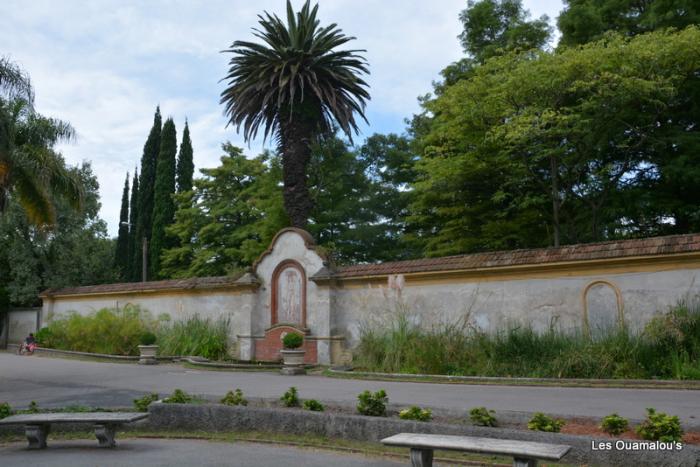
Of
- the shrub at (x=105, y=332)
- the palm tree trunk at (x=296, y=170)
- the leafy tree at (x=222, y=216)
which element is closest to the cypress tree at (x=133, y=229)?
the leafy tree at (x=222, y=216)

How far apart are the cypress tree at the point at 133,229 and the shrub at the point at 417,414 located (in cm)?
3236

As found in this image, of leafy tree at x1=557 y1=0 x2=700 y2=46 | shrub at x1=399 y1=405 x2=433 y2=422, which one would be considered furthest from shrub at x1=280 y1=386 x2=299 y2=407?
leafy tree at x1=557 y1=0 x2=700 y2=46

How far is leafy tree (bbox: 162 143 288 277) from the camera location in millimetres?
31078

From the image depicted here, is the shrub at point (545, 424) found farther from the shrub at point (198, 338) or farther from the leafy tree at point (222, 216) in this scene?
the leafy tree at point (222, 216)

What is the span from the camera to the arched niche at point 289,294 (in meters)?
19.1

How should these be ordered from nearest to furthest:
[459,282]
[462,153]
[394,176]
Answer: [459,282]
[462,153]
[394,176]

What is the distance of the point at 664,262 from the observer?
1285 centimetres

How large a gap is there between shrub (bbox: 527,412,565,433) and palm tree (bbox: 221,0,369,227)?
57.3 ft

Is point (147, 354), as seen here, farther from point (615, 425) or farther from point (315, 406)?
point (615, 425)

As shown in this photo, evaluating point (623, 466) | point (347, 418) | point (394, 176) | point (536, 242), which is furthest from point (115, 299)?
point (623, 466)

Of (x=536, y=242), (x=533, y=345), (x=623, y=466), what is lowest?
(x=623, y=466)

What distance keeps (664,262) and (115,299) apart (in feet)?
67.4

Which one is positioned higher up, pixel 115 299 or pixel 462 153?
pixel 462 153

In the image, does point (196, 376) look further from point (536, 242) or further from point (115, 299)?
point (536, 242)
